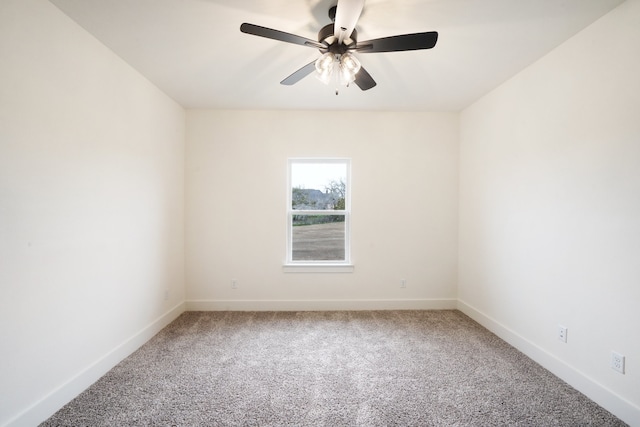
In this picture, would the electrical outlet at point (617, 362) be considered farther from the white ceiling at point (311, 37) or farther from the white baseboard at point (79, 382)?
the white baseboard at point (79, 382)

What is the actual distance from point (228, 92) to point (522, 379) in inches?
145

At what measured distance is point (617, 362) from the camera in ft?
5.68

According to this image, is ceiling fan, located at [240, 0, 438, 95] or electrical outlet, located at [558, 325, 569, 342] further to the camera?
electrical outlet, located at [558, 325, 569, 342]

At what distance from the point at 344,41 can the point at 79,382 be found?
2.91 meters

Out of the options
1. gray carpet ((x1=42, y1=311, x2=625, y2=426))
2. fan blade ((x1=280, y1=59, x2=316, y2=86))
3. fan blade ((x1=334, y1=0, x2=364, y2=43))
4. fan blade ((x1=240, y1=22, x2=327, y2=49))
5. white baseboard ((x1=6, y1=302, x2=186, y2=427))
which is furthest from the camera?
fan blade ((x1=280, y1=59, x2=316, y2=86))

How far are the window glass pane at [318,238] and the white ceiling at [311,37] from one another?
59.3 inches

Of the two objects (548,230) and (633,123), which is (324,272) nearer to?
(548,230)

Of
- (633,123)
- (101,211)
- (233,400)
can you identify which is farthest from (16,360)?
(633,123)

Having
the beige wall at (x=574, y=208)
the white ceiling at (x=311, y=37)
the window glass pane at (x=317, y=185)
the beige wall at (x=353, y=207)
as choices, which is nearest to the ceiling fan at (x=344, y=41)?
the white ceiling at (x=311, y=37)

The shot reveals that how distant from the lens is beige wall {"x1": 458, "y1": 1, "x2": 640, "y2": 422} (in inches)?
66.6

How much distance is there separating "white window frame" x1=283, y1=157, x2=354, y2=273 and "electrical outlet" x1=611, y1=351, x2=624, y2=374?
2.31 meters

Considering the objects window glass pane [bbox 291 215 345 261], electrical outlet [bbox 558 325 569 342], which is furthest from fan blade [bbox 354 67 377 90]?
electrical outlet [bbox 558 325 569 342]

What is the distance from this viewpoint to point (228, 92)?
2959 mm

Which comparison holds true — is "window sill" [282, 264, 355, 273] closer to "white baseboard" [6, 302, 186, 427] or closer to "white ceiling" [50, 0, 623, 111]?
"white baseboard" [6, 302, 186, 427]
